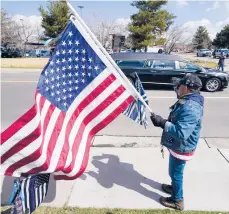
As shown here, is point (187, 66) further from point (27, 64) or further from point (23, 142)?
point (27, 64)

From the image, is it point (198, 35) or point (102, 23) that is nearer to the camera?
point (102, 23)

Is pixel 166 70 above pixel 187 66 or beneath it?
beneath

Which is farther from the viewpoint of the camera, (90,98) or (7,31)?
(7,31)

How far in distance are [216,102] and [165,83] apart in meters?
2.58

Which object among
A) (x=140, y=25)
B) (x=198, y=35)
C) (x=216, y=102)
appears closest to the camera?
(x=216, y=102)

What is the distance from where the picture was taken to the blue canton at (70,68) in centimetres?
281

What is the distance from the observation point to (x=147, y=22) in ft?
99.6

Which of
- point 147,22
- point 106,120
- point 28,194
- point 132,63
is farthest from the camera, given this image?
point 147,22

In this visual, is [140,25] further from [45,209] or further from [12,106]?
[45,209]

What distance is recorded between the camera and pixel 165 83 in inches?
446

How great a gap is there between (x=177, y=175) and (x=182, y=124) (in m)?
0.77

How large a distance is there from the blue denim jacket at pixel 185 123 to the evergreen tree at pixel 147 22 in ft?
90.8

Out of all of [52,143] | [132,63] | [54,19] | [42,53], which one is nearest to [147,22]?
[54,19]

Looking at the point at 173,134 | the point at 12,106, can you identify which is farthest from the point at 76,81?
the point at 12,106
